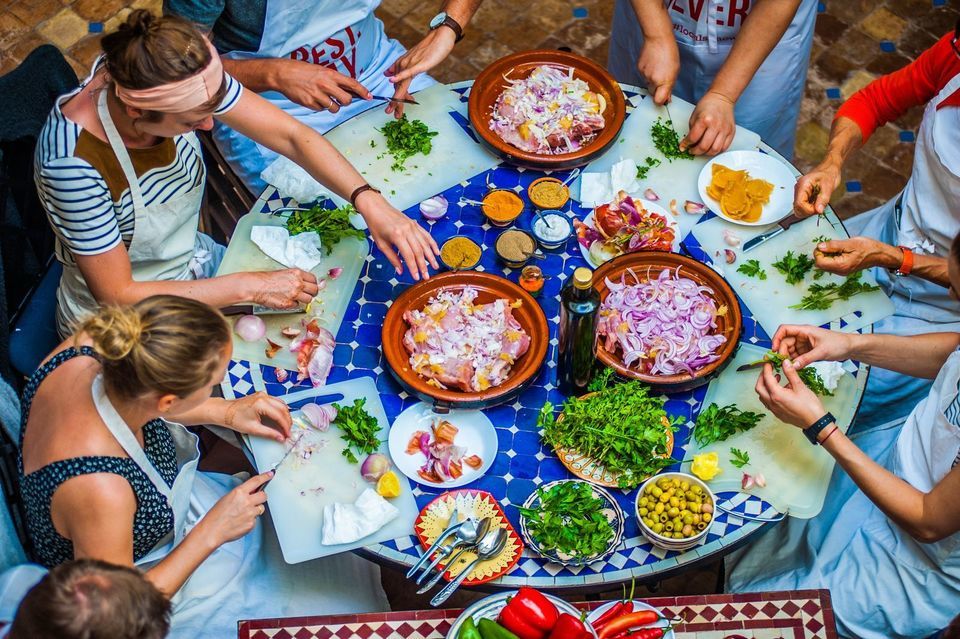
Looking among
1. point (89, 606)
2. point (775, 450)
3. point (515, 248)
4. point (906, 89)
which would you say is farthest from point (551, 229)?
point (89, 606)

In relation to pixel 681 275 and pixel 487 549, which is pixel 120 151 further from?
pixel 681 275

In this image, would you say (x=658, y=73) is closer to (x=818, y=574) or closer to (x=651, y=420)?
(x=651, y=420)

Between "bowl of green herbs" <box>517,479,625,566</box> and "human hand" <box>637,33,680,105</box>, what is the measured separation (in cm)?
162

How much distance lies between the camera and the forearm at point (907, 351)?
105 inches

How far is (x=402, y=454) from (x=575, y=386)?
0.54 metres

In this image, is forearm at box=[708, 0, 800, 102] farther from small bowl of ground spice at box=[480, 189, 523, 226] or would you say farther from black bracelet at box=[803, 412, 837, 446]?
black bracelet at box=[803, 412, 837, 446]

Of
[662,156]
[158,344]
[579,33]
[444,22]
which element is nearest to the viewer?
[158,344]

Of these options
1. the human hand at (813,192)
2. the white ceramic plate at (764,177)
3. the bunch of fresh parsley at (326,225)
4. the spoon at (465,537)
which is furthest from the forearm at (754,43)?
the spoon at (465,537)

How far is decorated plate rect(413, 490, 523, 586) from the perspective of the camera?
235 cm

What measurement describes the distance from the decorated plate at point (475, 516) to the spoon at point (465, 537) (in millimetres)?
26

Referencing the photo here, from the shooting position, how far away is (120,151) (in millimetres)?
2682

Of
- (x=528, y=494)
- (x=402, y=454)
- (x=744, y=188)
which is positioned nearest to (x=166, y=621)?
(x=402, y=454)

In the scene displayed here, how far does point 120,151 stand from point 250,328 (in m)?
0.66

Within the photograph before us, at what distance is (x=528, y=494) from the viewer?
2.50m
